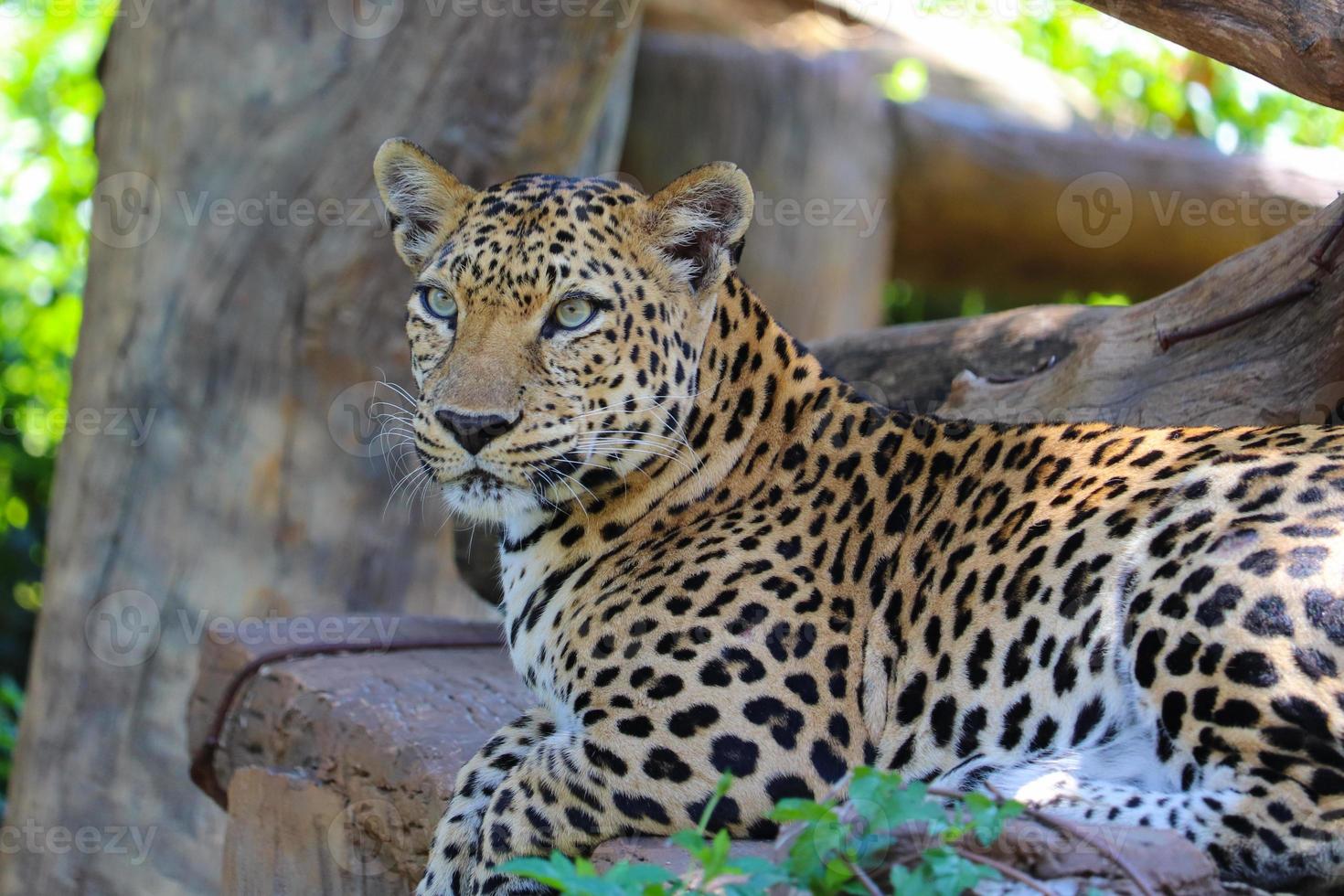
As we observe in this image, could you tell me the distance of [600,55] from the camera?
891 centimetres

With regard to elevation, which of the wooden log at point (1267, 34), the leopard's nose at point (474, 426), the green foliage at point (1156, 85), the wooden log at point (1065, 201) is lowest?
the leopard's nose at point (474, 426)

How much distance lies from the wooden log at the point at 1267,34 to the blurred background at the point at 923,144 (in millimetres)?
5732

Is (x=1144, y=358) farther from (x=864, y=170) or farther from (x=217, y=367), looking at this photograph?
(x=864, y=170)

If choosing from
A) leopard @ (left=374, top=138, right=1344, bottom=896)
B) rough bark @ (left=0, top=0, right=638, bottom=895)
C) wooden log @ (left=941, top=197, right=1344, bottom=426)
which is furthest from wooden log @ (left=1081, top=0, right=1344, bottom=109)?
rough bark @ (left=0, top=0, right=638, bottom=895)

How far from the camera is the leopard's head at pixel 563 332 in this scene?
15.9 feet

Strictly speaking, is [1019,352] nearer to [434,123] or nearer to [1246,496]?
[1246,496]

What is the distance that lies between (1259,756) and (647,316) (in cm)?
246

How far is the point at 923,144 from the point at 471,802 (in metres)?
9.72

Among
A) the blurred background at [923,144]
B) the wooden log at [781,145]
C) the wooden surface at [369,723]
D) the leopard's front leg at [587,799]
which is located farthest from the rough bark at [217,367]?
the leopard's front leg at [587,799]

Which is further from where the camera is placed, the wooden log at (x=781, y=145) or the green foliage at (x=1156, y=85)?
the green foliage at (x=1156, y=85)

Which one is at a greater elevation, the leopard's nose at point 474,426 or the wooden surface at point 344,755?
the leopard's nose at point 474,426

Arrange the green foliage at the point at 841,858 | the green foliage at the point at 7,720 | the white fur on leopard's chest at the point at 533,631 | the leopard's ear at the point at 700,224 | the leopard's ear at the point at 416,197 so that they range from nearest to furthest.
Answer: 1. the green foliage at the point at 841,858
2. the white fur on leopard's chest at the point at 533,631
3. the leopard's ear at the point at 700,224
4. the leopard's ear at the point at 416,197
5. the green foliage at the point at 7,720

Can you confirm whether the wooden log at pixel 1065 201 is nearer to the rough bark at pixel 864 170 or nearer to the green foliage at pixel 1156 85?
the rough bark at pixel 864 170

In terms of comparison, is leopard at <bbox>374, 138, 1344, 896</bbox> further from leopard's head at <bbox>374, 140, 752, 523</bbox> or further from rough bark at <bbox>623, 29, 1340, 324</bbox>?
rough bark at <bbox>623, 29, 1340, 324</bbox>
